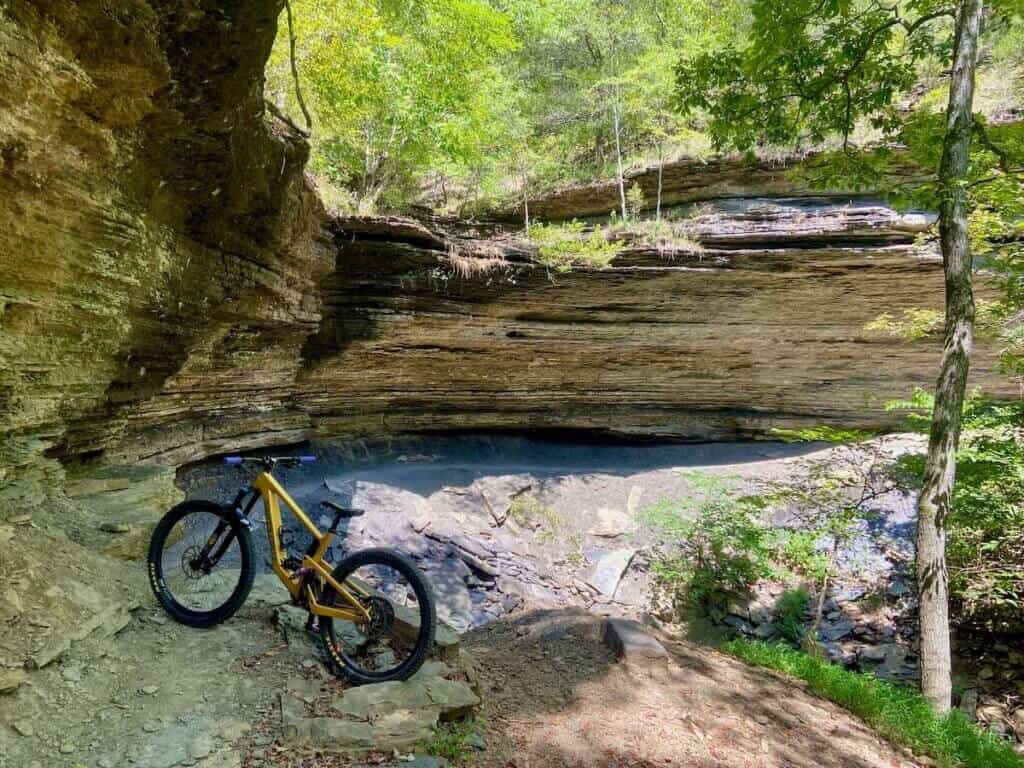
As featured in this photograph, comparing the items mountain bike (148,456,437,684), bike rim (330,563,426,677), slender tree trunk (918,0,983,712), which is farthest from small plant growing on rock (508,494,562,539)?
bike rim (330,563,426,677)

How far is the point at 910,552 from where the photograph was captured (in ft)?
28.7

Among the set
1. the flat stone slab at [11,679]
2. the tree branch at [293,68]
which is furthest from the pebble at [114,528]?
the tree branch at [293,68]

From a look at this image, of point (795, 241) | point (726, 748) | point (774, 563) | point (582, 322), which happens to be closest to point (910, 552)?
point (774, 563)

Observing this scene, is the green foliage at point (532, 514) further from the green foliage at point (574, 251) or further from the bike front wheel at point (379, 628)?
A: the bike front wheel at point (379, 628)

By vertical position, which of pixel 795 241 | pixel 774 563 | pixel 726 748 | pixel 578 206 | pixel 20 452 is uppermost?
pixel 578 206

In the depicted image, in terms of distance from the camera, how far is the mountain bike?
2.91 meters

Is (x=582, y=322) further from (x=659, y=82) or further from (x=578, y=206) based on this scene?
(x=659, y=82)

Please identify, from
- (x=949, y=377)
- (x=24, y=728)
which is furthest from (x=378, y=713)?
(x=949, y=377)

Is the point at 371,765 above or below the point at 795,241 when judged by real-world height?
below

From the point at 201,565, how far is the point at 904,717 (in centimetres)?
511

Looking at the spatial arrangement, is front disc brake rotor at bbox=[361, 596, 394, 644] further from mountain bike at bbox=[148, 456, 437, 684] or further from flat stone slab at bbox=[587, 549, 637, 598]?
flat stone slab at bbox=[587, 549, 637, 598]

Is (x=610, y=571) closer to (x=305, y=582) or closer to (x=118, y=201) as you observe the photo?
(x=305, y=582)

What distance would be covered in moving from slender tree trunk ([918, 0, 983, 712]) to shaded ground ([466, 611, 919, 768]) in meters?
1.36

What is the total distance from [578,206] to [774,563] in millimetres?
8781
